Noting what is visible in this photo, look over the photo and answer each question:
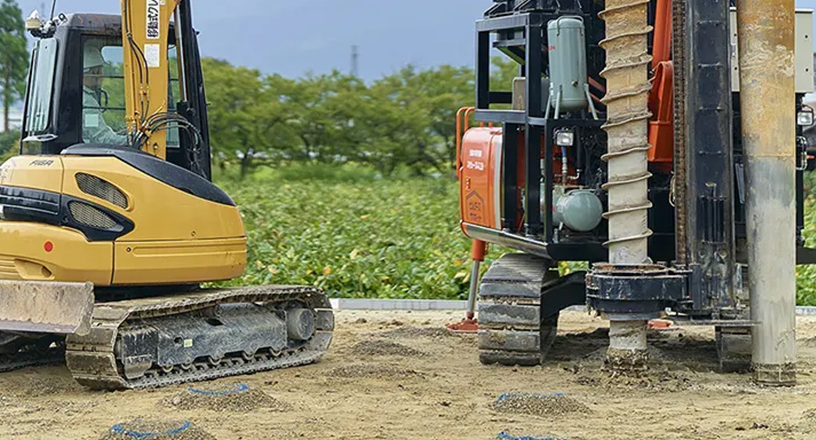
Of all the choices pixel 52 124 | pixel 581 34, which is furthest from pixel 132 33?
pixel 581 34

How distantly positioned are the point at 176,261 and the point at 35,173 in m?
1.12

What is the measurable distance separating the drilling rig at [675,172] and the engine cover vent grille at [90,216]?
270 cm

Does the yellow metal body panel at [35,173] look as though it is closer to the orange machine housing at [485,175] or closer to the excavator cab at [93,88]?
the excavator cab at [93,88]

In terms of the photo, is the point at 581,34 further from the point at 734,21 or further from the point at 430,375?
the point at 430,375

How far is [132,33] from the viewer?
363 inches

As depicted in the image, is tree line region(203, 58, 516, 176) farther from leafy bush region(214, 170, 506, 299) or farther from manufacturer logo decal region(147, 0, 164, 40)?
manufacturer logo decal region(147, 0, 164, 40)

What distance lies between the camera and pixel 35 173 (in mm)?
8984

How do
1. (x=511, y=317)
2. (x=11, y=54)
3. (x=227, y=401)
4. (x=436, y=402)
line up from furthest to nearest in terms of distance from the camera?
(x=11, y=54) → (x=511, y=317) → (x=436, y=402) → (x=227, y=401)

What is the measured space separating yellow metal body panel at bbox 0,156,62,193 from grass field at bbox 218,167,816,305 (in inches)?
234

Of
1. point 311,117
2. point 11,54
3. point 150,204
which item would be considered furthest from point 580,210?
point 311,117

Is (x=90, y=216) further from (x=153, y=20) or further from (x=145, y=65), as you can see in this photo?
(x=153, y=20)

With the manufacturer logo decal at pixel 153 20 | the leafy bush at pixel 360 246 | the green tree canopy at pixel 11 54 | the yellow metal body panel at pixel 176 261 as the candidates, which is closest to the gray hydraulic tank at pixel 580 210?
the yellow metal body panel at pixel 176 261

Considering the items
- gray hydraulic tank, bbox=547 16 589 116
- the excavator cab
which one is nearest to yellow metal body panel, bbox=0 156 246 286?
the excavator cab

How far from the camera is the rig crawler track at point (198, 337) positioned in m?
8.71
